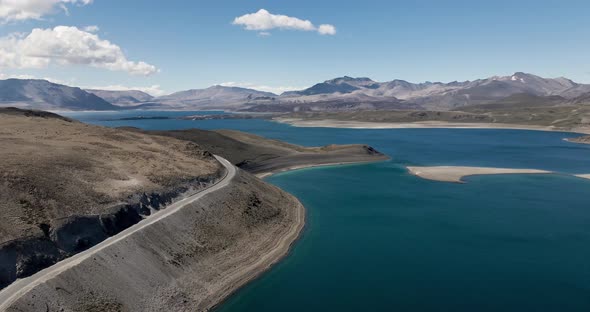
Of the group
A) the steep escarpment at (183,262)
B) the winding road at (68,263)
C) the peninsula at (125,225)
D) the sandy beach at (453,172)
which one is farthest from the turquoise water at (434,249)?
the winding road at (68,263)

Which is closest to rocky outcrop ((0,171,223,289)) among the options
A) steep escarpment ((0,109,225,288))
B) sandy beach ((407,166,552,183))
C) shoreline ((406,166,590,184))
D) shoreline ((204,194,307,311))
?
steep escarpment ((0,109,225,288))

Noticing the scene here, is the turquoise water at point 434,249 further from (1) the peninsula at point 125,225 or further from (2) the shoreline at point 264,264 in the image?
(1) the peninsula at point 125,225

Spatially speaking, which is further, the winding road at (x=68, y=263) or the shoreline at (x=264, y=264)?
the shoreline at (x=264, y=264)

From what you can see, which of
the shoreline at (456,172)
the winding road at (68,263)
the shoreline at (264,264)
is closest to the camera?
the winding road at (68,263)

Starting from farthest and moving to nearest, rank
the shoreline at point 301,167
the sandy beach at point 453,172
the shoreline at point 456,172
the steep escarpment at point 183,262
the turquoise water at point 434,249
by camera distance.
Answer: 1. the shoreline at point 301,167
2. the sandy beach at point 453,172
3. the shoreline at point 456,172
4. the turquoise water at point 434,249
5. the steep escarpment at point 183,262

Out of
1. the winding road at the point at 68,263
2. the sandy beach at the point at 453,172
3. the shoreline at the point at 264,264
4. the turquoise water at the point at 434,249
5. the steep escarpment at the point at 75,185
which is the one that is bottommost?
the shoreline at the point at 264,264

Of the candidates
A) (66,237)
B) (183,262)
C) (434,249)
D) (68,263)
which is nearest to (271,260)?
(183,262)

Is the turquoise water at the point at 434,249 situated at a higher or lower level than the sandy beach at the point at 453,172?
lower
